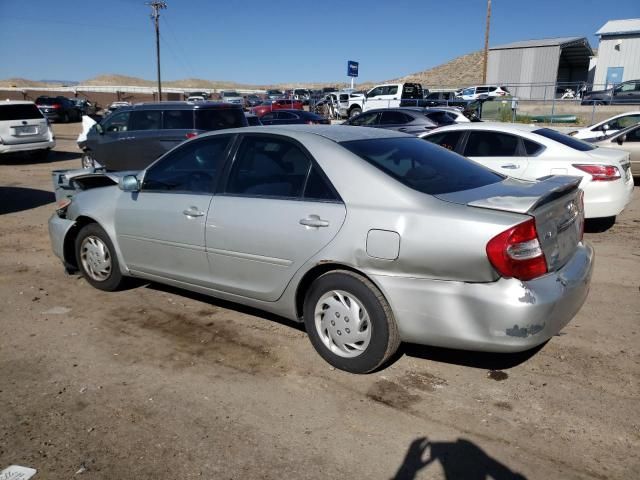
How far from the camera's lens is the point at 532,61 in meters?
44.4

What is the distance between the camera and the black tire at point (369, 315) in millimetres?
3377

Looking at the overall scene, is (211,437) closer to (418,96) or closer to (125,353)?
(125,353)

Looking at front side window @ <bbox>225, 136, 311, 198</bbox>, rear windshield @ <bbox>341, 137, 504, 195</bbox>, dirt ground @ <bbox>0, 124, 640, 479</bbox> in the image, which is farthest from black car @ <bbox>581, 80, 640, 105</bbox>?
front side window @ <bbox>225, 136, 311, 198</bbox>

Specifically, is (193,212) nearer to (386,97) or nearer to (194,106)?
(194,106)

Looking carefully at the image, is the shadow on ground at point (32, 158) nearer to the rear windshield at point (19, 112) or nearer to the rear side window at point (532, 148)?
the rear windshield at point (19, 112)

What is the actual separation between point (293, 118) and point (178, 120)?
484 inches

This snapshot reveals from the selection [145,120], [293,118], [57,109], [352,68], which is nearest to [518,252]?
[145,120]

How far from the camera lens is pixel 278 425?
10.2 feet

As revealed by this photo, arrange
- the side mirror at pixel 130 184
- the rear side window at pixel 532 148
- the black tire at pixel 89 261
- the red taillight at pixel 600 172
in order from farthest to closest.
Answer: the rear side window at pixel 532 148 → the red taillight at pixel 600 172 → the black tire at pixel 89 261 → the side mirror at pixel 130 184

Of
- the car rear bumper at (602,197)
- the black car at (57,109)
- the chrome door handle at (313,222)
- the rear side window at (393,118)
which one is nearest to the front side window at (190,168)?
the chrome door handle at (313,222)

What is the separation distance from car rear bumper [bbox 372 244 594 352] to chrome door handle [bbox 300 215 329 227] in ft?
1.67

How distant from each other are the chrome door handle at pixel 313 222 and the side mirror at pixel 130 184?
1.80m

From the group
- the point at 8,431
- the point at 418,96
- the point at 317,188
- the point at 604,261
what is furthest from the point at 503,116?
the point at 8,431

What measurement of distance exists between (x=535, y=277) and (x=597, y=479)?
1055 millimetres
